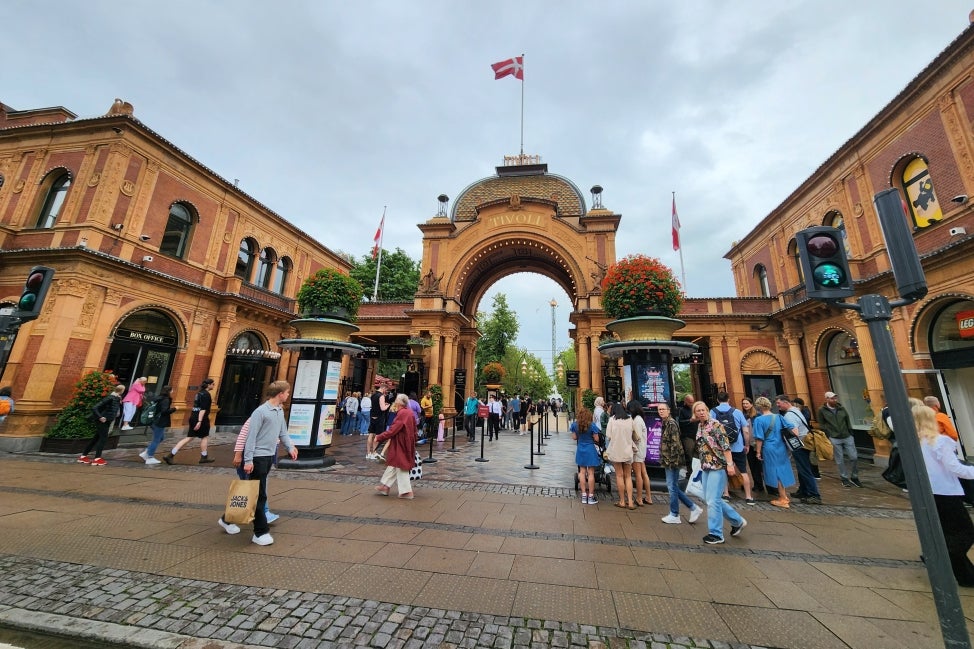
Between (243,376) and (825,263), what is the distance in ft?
73.8

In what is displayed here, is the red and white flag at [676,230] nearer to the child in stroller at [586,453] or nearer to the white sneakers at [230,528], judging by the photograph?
the child in stroller at [586,453]

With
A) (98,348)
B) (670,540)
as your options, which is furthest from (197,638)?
(98,348)

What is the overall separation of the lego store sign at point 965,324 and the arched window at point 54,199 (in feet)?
99.3

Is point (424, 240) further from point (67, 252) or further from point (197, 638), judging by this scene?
point (197, 638)

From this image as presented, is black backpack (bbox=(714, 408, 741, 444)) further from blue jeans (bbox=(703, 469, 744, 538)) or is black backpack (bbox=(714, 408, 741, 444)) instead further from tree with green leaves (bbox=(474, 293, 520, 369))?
tree with green leaves (bbox=(474, 293, 520, 369))

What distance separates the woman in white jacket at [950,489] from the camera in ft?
12.6

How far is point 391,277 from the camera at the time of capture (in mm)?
34500

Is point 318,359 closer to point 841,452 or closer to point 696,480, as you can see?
point 696,480

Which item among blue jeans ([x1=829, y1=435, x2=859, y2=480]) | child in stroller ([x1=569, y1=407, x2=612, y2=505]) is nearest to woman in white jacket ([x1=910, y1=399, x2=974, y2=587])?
child in stroller ([x1=569, y1=407, x2=612, y2=505])

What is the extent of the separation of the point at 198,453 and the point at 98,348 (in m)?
6.06

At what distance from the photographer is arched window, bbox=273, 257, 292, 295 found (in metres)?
21.1

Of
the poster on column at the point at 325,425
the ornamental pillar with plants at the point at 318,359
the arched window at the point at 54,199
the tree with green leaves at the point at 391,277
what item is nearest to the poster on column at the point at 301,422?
the ornamental pillar with plants at the point at 318,359

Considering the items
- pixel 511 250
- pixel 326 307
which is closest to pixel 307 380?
pixel 326 307

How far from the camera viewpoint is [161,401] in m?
9.07
